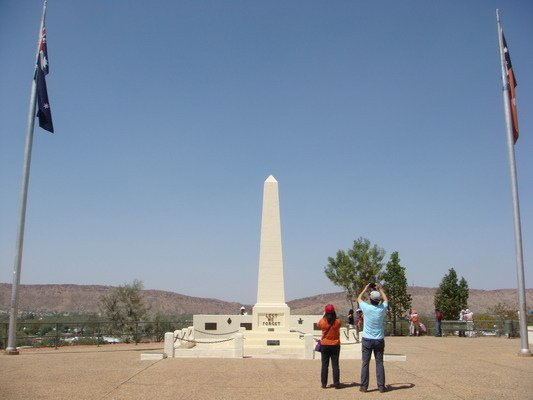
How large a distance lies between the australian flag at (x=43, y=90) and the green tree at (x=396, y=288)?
20.6 m

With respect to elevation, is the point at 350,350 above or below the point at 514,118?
below

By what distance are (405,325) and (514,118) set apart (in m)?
16.1

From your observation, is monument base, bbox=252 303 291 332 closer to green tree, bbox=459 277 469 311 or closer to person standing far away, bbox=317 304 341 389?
Result: person standing far away, bbox=317 304 341 389

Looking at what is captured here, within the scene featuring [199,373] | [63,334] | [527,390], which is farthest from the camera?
[63,334]

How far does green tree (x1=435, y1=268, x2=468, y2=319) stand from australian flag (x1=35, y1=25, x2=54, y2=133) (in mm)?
29086

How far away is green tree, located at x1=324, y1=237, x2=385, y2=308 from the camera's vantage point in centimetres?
3238

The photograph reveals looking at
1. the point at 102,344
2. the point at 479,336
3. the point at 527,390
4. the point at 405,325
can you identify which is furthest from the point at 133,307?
the point at 527,390

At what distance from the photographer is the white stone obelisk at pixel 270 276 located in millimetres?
20391

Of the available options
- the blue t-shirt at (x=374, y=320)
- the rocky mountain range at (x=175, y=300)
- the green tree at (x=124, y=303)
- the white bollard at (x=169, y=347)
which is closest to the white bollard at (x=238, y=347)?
the white bollard at (x=169, y=347)

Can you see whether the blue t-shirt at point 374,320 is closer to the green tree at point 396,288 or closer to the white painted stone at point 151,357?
the white painted stone at point 151,357

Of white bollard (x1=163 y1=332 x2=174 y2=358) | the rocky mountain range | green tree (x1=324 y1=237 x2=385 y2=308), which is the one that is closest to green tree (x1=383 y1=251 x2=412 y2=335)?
green tree (x1=324 y1=237 x2=385 y2=308)

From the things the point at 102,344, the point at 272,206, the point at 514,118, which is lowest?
the point at 102,344

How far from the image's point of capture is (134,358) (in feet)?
50.0

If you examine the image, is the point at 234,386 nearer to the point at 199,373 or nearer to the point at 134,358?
the point at 199,373
